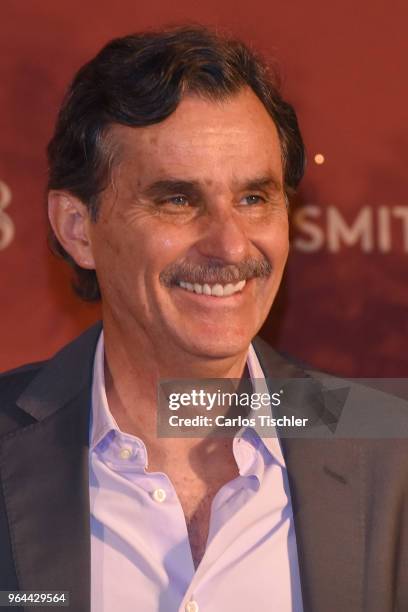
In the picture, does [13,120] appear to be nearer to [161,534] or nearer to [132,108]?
[132,108]

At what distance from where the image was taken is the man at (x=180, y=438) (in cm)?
146

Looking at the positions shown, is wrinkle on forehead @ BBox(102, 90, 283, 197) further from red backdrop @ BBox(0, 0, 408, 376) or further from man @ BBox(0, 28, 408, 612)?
red backdrop @ BBox(0, 0, 408, 376)

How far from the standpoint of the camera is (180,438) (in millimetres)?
1604

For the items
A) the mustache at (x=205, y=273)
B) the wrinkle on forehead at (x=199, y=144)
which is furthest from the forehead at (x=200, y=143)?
the mustache at (x=205, y=273)

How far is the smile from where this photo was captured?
1.54 m

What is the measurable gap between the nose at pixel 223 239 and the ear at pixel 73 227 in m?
0.26

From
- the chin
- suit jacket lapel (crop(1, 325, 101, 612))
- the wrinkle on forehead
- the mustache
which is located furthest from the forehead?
suit jacket lapel (crop(1, 325, 101, 612))

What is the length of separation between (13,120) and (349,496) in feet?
3.16

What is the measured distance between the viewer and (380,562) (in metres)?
1.48

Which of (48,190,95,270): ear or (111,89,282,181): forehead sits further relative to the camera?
(48,190,95,270): ear

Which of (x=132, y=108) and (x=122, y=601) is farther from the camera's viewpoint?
(x=132, y=108)

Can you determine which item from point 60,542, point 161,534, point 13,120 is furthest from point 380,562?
point 13,120

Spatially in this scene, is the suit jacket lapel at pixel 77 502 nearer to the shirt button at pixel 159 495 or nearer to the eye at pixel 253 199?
the shirt button at pixel 159 495

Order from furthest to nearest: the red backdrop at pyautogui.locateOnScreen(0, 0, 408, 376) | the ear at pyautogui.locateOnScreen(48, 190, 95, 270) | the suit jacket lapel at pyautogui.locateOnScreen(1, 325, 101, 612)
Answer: the red backdrop at pyautogui.locateOnScreen(0, 0, 408, 376), the ear at pyautogui.locateOnScreen(48, 190, 95, 270), the suit jacket lapel at pyautogui.locateOnScreen(1, 325, 101, 612)
